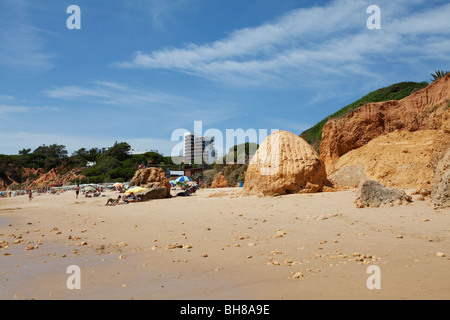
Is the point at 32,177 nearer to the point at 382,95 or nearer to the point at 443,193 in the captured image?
the point at 382,95

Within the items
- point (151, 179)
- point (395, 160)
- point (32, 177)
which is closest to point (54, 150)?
point (32, 177)

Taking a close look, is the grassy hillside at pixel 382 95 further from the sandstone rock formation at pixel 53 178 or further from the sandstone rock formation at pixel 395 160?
the sandstone rock formation at pixel 53 178

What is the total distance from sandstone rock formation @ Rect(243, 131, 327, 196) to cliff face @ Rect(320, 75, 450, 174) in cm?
504

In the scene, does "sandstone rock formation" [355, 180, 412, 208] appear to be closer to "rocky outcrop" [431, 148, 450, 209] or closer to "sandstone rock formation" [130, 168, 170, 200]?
"rocky outcrop" [431, 148, 450, 209]

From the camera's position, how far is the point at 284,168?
1462cm

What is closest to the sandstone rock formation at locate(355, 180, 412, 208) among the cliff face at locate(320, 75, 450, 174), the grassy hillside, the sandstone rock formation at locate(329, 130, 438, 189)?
the sandstone rock formation at locate(329, 130, 438, 189)

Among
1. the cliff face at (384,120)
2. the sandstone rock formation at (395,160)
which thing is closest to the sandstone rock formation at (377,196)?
the sandstone rock formation at (395,160)

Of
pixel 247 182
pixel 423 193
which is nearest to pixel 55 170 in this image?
pixel 247 182

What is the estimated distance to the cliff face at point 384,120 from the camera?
16.9m

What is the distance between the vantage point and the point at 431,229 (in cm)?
599

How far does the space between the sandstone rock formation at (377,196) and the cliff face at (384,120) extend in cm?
911

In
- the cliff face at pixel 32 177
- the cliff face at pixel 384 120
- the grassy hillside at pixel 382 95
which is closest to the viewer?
the cliff face at pixel 384 120

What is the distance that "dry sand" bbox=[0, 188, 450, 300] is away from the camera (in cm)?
387
